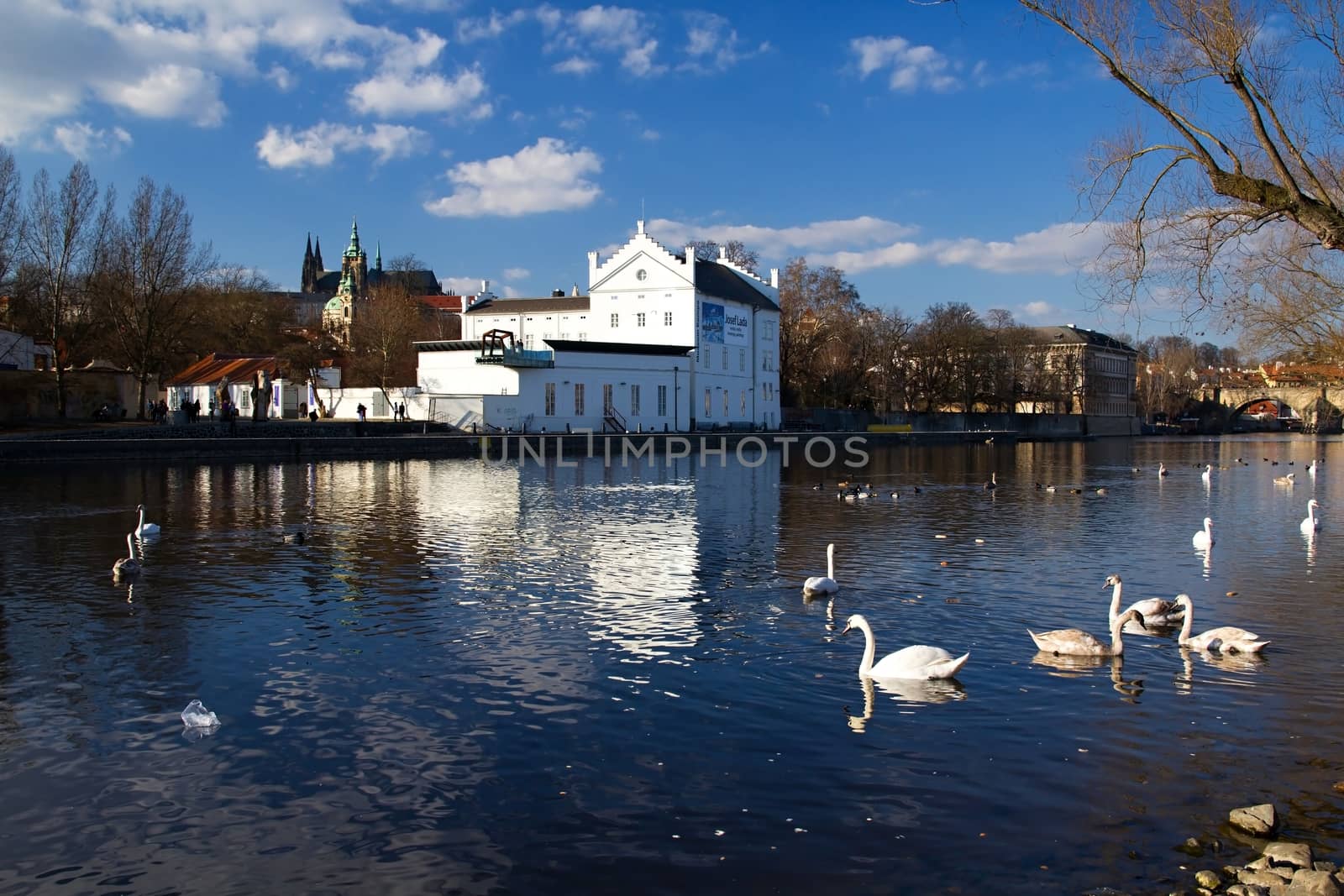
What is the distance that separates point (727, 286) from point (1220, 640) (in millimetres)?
73133

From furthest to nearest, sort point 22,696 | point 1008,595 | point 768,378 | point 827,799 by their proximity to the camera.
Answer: point 768,378
point 1008,595
point 22,696
point 827,799

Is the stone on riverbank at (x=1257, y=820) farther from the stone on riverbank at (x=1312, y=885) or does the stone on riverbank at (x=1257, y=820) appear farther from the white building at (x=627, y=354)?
the white building at (x=627, y=354)

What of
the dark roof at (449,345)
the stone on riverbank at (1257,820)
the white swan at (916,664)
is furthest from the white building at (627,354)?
the stone on riverbank at (1257,820)

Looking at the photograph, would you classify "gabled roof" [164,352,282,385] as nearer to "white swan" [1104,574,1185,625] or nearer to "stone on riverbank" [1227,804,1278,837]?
"white swan" [1104,574,1185,625]

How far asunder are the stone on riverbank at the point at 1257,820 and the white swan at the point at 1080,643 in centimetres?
415

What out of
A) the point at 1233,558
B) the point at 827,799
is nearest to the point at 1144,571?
the point at 1233,558

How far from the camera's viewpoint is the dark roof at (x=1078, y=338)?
129m

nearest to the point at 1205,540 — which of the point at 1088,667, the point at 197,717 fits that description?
the point at 1088,667

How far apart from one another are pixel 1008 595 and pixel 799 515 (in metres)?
10.8

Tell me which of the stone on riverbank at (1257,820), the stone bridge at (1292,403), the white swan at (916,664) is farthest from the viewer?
the stone bridge at (1292,403)

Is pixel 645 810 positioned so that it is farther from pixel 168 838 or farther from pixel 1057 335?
pixel 1057 335

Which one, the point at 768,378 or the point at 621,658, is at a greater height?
the point at 768,378

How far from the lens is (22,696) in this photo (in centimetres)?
945

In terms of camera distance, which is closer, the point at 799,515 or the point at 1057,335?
the point at 799,515
